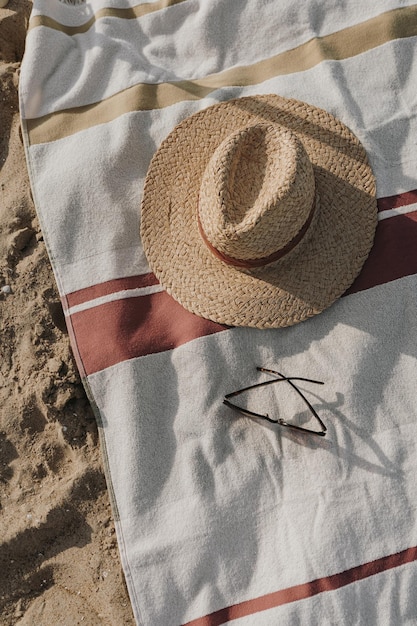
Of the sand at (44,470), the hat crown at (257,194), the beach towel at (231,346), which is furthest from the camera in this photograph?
the sand at (44,470)

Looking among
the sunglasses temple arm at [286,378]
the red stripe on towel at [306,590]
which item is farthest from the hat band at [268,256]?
the red stripe on towel at [306,590]

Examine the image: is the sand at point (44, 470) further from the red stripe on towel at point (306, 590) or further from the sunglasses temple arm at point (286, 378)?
the sunglasses temple arm at point (286, 378)

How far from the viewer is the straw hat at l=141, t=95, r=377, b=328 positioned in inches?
65.7

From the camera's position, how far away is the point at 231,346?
190 centimetres

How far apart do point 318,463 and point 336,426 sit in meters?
0.13

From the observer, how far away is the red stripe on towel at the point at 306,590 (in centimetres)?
172

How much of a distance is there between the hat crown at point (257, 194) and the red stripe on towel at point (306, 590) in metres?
0.95

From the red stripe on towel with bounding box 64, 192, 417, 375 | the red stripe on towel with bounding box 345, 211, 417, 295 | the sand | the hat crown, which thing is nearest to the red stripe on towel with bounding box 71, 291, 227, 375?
the red stripe on towel with bounding box 64, 192, 417, 375

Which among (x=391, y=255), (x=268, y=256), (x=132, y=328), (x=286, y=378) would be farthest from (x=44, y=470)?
(x=391, y=255)

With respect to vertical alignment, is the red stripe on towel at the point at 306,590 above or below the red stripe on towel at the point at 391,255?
below

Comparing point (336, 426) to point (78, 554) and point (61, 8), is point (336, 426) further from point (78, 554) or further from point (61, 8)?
point (61, 8)

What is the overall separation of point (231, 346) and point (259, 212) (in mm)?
474

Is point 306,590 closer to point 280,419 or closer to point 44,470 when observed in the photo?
Answer: point 280,419

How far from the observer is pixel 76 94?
2.18 m
